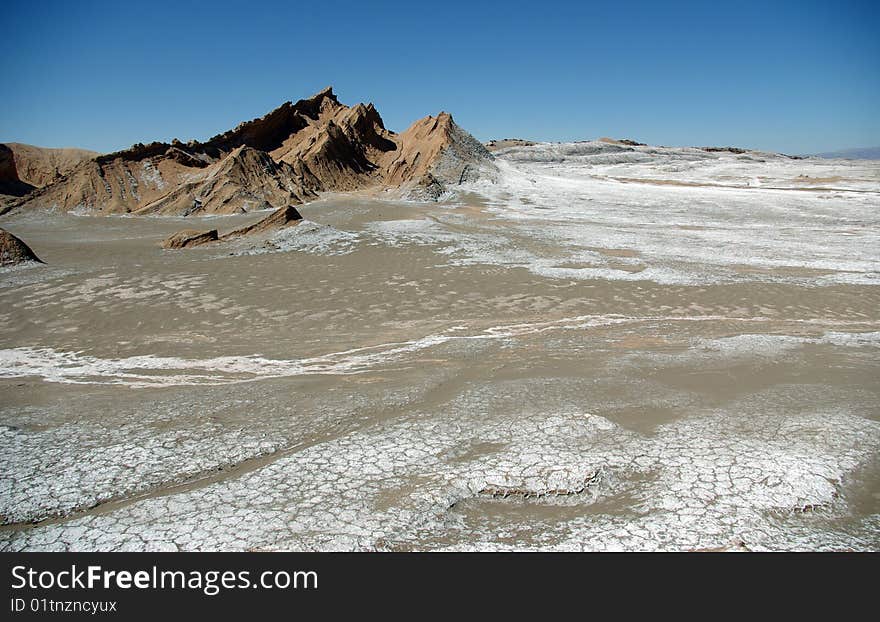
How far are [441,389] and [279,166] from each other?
29.3 meters

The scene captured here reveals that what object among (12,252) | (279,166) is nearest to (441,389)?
(12,252)

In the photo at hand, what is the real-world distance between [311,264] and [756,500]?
40.6 feet

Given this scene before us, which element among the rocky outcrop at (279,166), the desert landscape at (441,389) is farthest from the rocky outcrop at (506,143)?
the desert landscape at (441,389)

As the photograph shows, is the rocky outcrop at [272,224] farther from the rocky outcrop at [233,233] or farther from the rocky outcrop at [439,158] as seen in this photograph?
the rocky outcrop at [439,158]

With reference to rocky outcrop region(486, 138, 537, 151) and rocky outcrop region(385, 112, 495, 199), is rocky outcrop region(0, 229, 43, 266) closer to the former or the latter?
rocky outcrop region(385, 112, 495, 199)

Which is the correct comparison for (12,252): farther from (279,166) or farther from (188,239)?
(279,166)

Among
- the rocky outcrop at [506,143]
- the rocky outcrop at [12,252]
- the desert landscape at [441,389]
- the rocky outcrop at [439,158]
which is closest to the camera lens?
the desert landscape at [441,389]

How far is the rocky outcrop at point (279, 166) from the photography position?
1183 inches

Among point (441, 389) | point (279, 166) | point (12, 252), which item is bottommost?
point (441, 389)

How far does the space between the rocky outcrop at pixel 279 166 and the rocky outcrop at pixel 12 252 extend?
44.3ft

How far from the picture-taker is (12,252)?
15242mm

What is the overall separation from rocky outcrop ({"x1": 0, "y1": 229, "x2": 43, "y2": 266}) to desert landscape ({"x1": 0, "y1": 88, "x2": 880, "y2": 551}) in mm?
75
